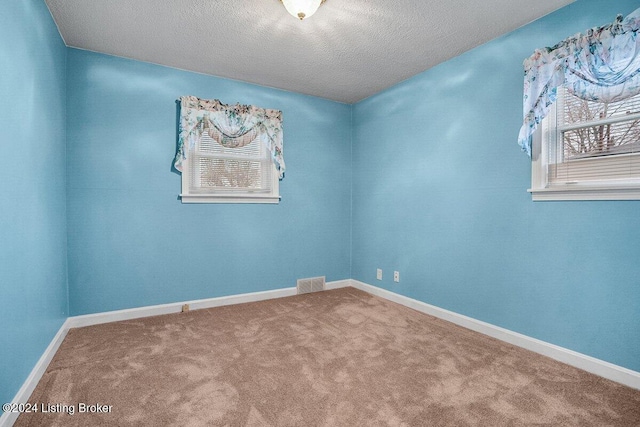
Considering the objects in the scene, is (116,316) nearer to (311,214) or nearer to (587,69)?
(311,214)

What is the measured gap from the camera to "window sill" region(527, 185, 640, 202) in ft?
5.98

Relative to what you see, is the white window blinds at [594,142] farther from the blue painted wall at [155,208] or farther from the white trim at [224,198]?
the white trim at [224,198]

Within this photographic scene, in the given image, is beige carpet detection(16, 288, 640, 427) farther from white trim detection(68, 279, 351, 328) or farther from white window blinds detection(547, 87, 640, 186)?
white window blinds detection(547, 87, 640, 186)

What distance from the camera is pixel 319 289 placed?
3.90 metres

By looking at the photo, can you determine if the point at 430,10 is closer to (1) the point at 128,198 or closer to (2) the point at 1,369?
(1) the point at 128,198

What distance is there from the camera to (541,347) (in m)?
2.20

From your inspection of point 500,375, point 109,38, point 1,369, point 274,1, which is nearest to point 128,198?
point 109,38

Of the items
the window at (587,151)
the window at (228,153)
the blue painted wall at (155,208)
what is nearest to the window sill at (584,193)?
the window at (587,151)

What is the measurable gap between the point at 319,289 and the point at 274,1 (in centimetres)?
304

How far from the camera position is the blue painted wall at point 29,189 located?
1463mm

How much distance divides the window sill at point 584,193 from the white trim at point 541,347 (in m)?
1.03

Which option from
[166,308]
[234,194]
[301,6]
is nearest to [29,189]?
[166,308]

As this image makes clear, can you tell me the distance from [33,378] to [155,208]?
62.9 inches

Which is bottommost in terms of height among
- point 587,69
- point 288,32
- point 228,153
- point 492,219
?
point 492,219
